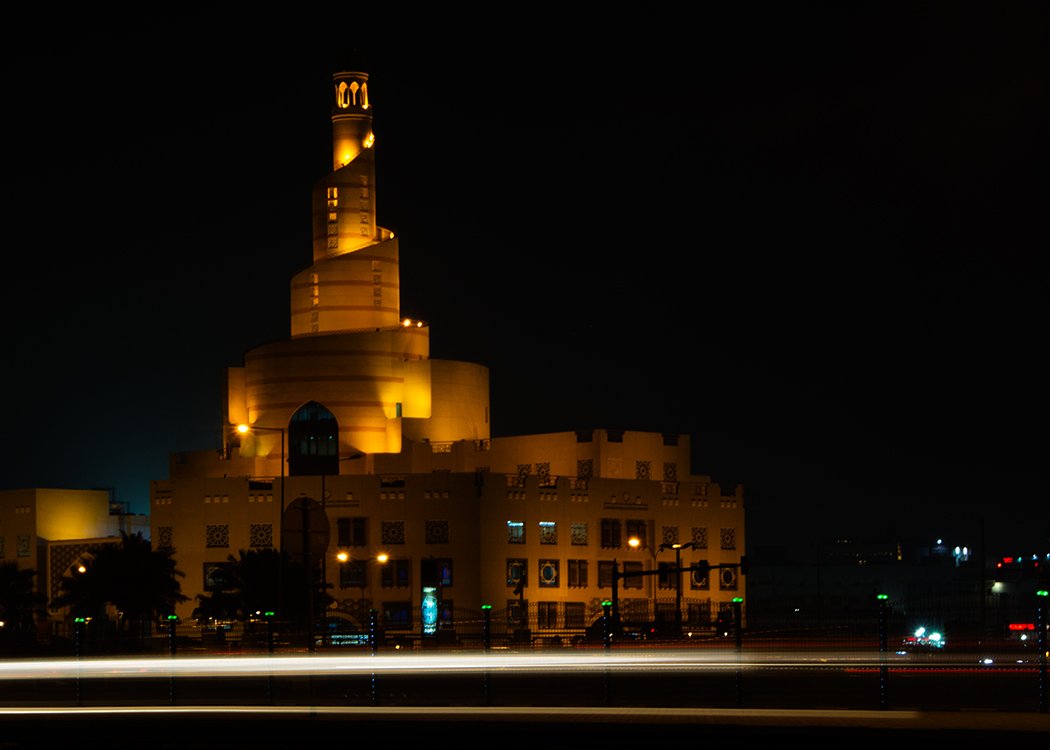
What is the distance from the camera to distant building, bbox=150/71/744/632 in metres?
109

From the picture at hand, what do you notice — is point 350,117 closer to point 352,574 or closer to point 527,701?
point 352,574

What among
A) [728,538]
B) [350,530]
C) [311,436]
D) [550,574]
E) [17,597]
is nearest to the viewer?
[350,530]

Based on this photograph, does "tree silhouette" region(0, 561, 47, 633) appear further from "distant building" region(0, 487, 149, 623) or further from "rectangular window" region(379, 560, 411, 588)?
"rectangular window" region(379, 560, 411, 588)

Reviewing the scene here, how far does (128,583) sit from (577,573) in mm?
27124

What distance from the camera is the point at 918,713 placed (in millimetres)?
29156

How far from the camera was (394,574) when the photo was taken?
4286 inches

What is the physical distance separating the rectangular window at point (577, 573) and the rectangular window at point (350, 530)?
1265cm

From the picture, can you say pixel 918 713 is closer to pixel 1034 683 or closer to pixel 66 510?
pixel 1034 683

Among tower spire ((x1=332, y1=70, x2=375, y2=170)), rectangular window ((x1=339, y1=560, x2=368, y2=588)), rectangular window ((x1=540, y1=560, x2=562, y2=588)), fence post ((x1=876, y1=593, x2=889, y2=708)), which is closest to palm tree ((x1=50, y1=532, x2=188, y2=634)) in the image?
rectangular window ((x1=339, y1=560, x2=368, y2=588))

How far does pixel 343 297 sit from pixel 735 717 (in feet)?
314

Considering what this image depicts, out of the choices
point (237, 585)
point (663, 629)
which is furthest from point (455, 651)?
point (237, 585)

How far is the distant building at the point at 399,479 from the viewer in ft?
358

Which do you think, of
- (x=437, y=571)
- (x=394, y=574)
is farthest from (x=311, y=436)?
(x=437, y=571)

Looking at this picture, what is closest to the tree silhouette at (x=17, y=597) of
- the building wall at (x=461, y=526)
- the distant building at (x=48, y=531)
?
the distant building at (x=48, y=531)
